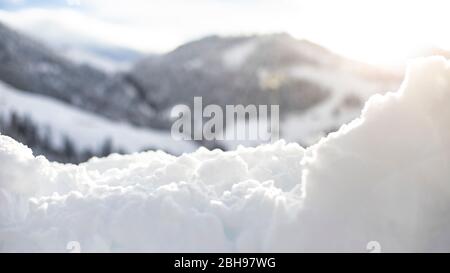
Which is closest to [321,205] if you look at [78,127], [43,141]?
[43,141]

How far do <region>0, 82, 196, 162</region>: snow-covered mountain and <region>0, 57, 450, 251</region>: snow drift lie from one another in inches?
1080

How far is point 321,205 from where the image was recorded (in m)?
3.23

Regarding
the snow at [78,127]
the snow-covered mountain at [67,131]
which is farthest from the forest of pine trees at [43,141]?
the snow at [78,127]

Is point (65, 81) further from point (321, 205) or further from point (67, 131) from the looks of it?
point (321, 205)

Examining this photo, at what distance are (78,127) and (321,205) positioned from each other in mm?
35291

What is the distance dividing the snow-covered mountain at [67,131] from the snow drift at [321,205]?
27.4 meters

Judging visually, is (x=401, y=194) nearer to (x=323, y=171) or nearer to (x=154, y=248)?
(x=323, y=171)

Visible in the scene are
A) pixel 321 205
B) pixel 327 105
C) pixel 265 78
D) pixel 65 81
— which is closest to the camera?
pixel 321 205

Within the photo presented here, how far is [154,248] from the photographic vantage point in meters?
3.22

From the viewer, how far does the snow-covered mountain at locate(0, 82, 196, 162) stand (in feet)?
104

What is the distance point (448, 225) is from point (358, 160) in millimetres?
627

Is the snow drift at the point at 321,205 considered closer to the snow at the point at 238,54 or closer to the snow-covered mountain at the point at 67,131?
the snow-covered mountain at the point at 67,131
